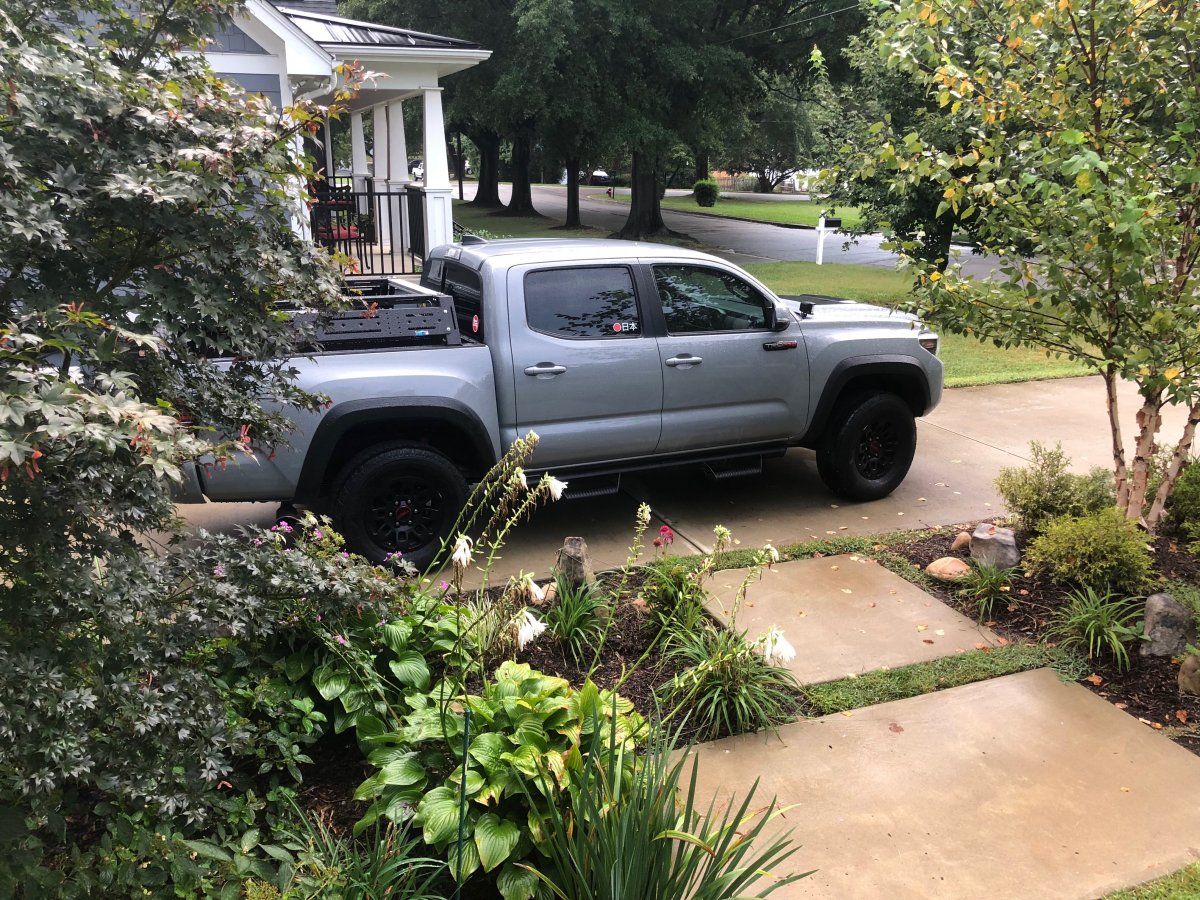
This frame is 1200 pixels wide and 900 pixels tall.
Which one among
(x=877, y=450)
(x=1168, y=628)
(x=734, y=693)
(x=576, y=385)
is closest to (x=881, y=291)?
(x=877, y=450)

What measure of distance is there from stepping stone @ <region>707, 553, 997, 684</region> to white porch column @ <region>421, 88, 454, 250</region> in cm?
854

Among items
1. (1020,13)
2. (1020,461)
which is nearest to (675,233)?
(1020,461)

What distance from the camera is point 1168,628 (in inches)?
176

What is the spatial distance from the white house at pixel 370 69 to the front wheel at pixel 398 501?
19.6ft

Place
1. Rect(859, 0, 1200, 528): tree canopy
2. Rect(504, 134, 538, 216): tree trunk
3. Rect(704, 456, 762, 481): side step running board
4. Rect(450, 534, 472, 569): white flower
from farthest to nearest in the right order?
Rect(504, 134, 538, 216): tree trunk, Rect(704, 456, 762, 481): side step running board, Rect(859, 0, 1200, 528): tree canopy, Rect(450, 534, 472, 569): white flower

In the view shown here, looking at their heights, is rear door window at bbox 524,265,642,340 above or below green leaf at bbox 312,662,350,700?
above

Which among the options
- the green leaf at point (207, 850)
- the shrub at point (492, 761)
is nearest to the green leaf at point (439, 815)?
the shrub at point (492, 761)

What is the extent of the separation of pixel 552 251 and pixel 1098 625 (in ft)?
12.1

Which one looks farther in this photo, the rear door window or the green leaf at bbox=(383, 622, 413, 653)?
the rear door window

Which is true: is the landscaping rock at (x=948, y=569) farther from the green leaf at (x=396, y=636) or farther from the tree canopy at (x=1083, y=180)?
the green leaf at (x=396, y=636)

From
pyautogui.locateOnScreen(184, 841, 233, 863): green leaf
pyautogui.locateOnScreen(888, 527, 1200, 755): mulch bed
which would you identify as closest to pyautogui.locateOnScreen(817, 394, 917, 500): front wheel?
pyautogui.locateOnScreen(888, 527, 1200, 755): mulch bed

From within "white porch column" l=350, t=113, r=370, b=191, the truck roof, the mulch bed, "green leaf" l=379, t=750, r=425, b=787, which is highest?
"white porch column" l=350, t=113, r=370, b=191

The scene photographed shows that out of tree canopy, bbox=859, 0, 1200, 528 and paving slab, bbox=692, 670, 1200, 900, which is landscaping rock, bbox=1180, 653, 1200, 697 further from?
tree canopy, bbox=859, 0, 1200, 528

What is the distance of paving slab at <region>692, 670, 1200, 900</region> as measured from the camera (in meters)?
3.19
